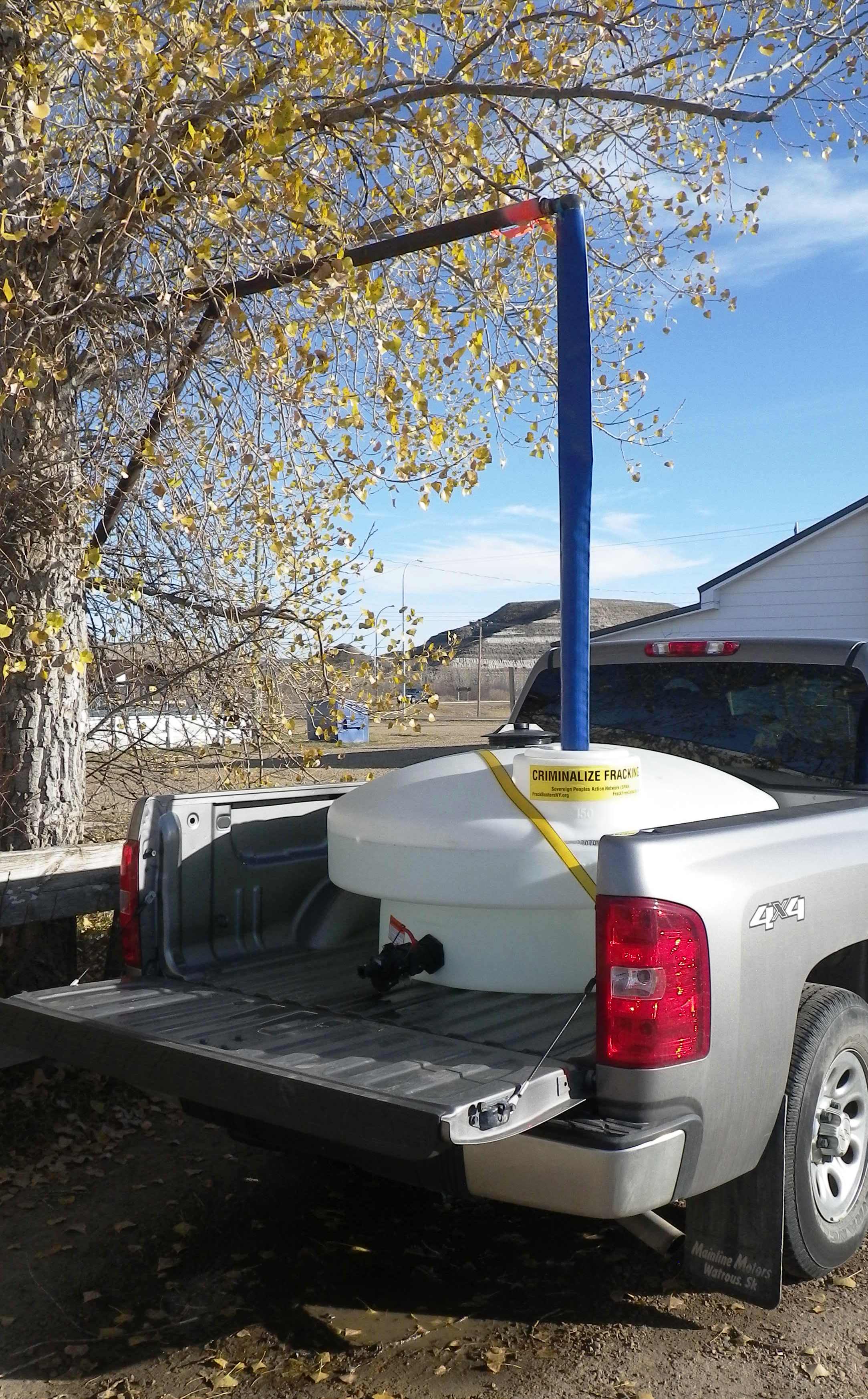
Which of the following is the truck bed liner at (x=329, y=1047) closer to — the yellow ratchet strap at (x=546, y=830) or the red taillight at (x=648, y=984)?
the red taillight at (x=648, y=984)

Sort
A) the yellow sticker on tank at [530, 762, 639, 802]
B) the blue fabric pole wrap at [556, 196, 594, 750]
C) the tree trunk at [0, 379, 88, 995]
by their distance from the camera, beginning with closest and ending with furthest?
the yellow sticker on tank at [530, 762, 639, 802]
the blue fabric pole wrap at [556, 196, 594, 750]
the tree trunk at [0, 379, 88, 995]

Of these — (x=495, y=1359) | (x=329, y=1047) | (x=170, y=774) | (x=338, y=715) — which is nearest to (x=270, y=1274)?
(x=495, y=1359)

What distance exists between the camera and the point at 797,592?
1975cm

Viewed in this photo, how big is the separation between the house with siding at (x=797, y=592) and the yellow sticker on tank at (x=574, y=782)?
577 inches

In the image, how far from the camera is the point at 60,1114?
5.14 metres

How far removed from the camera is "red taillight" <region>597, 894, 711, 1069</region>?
2914mm

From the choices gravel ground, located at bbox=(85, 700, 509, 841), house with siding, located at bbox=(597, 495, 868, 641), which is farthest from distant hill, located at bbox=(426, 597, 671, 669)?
gravel ground, located at bbox=(85, 700, 509, 841)

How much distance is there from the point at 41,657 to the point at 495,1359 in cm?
363

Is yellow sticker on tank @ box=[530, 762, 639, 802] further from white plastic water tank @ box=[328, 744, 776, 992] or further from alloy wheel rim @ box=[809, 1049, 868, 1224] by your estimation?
alloy wheel rim @ box=[809, 1049, 868, 1224]

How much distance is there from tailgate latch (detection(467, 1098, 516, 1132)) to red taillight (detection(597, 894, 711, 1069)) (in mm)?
306

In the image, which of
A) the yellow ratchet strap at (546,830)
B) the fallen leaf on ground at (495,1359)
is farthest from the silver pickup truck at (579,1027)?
the fallen leaf on ground at (495,1359)

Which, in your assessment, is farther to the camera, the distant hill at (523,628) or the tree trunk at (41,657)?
the distant hill at (523,628)

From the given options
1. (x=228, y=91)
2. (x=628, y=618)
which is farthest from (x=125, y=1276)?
(x=628, y=618)

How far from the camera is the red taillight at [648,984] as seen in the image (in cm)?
291
